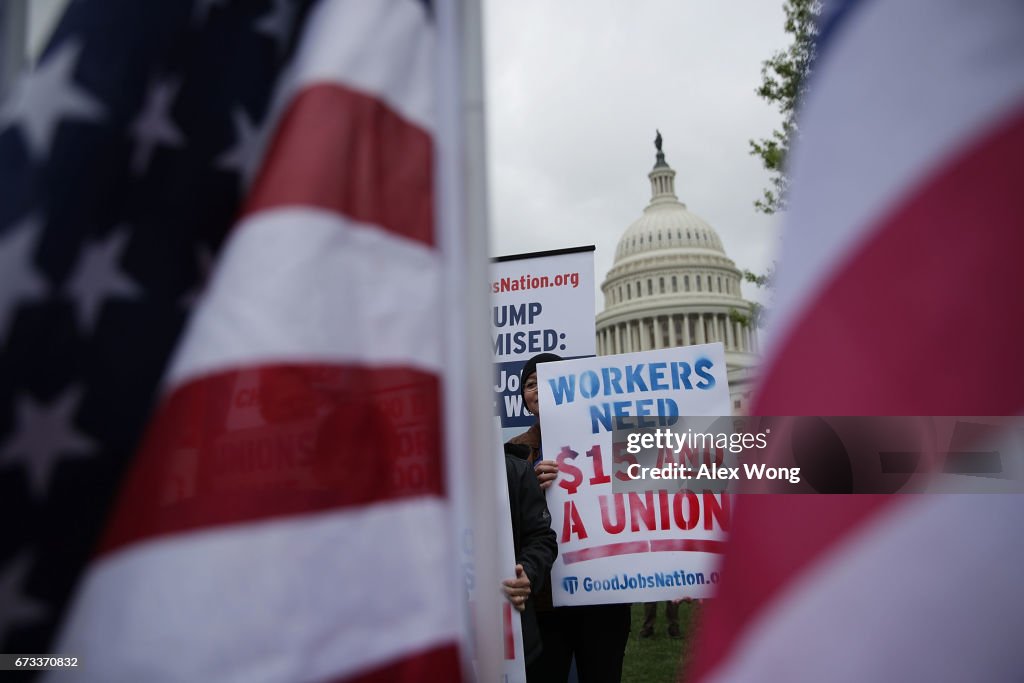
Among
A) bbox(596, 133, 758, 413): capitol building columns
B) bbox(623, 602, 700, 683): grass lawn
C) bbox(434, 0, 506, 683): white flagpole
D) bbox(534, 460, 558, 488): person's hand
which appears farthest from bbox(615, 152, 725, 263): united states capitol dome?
bbox(434, 0, 506, 683): white flagpole

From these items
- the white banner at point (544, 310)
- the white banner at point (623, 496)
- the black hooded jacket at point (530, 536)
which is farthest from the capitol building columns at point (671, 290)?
the black hooded jacket at point (530, 536)

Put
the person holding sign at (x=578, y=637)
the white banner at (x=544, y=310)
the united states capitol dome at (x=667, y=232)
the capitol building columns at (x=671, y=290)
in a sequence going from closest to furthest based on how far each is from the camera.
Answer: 1. the person holding sign at (x=578, y=637)
2. the white banner at (x=544, y=310)
3. the capitol building columns at (x=671, y=290)
4. the united states capitol dome at (x=667, y=232)

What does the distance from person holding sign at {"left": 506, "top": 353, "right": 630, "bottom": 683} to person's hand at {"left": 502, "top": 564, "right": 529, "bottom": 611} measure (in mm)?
667

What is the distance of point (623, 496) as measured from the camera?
4.18 m

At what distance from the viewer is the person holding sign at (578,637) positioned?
150 inches

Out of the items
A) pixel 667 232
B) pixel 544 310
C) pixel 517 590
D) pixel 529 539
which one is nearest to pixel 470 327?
pixel 517 590

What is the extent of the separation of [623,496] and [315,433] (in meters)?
3.17

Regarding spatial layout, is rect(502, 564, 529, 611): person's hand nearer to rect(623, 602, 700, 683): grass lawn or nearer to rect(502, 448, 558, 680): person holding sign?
rect(502, 448, 558, 680): person holding sign

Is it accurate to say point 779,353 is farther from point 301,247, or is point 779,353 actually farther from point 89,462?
point 89,462

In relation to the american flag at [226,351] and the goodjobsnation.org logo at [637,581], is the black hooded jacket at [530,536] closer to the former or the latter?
the goodjobsnation.org logo at [637,581]

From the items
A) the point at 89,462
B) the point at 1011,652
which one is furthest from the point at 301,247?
the point at 1011,652

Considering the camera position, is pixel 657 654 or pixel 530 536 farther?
pixel 657 654

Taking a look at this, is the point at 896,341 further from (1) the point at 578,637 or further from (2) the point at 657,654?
(2) the point at 657,654

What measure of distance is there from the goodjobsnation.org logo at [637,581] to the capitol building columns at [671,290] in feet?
206
